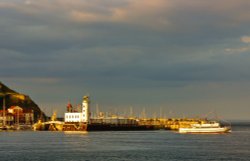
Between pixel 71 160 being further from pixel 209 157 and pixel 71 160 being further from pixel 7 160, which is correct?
pixel 209 157

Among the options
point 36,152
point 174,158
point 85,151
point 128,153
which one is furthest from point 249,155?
point 36,152

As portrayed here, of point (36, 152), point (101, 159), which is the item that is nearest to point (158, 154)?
point (101, 159)

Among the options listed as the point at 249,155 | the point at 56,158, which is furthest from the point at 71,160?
the point at 249,155

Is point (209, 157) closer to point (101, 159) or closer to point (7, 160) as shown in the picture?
point (101, 159)

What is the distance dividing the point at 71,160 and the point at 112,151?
76.4ft

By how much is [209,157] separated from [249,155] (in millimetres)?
11001

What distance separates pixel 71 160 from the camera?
107m

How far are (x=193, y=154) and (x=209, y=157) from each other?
26.3ft

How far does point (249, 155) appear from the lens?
385ft

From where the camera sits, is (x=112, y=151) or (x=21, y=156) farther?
(x=112, y=151)

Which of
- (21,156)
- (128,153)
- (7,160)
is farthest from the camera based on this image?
(128,153)

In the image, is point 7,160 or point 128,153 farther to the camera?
point 128,153

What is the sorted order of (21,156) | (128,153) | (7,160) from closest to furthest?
(7,160)
(21,156)
(128,153)

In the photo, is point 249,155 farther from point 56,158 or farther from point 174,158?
point 56,158
